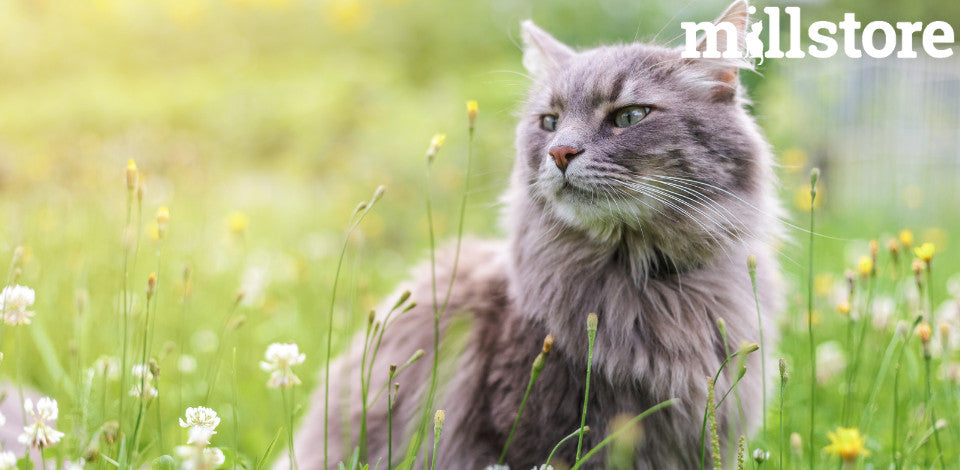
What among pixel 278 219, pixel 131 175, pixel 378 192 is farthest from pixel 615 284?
pixel 278 219

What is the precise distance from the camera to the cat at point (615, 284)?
177 cm

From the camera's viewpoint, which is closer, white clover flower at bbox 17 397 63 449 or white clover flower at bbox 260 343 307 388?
white clover flower at bbox 17 397 63 449

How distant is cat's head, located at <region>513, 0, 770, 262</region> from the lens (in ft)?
5.76

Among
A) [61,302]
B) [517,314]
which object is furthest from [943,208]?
[61,302]

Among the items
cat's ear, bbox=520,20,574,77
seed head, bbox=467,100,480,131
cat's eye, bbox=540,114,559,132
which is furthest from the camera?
cat's ear, bbox=520,20,574,77

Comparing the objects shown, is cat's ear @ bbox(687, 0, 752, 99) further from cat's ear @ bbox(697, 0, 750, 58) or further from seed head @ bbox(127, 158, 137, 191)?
seed head @ bbox(127, 158, 137, 191)

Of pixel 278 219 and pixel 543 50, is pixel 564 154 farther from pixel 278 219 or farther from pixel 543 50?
pixel 278 219

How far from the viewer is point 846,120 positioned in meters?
9.03

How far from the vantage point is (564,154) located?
180 centimetres

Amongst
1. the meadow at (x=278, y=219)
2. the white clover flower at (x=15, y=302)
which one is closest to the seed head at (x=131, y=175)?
the meadow at (x=278, y=219)

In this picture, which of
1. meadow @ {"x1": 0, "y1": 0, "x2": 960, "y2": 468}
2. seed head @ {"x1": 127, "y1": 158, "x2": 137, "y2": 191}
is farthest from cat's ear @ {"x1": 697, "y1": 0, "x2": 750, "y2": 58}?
seed head @ {"x1": 127, "y1": 158, "x2": 137, "y2": 191}

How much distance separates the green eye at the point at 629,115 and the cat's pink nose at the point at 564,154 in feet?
0.59

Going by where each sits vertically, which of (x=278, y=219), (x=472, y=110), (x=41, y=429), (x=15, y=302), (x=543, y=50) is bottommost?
(x=278, y=219)

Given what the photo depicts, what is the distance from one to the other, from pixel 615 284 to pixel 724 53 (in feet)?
2.31
